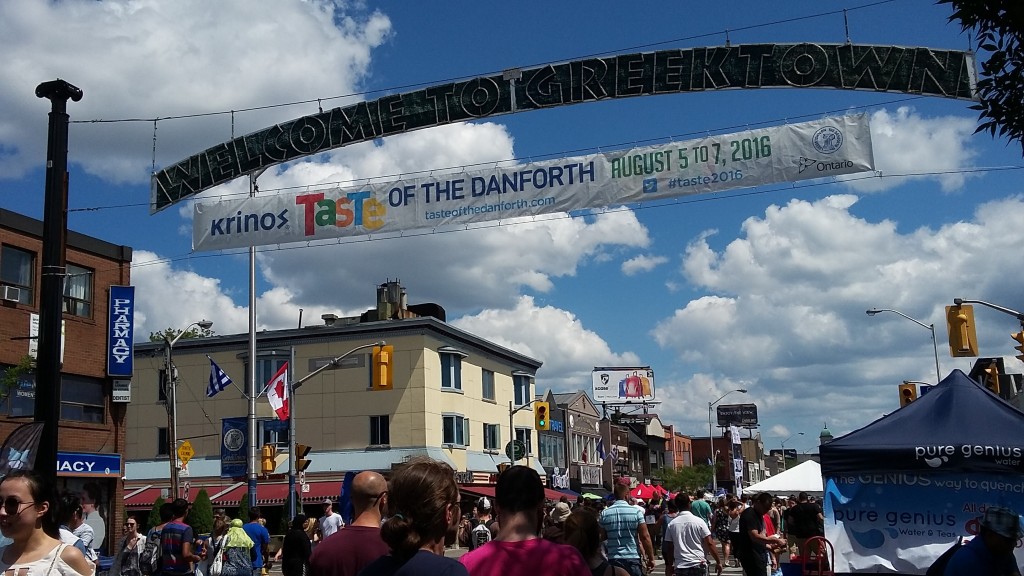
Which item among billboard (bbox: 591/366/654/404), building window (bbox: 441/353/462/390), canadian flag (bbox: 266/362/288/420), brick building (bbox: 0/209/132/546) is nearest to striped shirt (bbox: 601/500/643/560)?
brick building (bbox: 0/209/132/546)

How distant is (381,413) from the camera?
46812 mm

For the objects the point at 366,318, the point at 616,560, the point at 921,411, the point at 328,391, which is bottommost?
the point at 616,560

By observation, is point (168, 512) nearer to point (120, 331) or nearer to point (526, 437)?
point (120, 331)

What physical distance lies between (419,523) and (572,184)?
13676 mm

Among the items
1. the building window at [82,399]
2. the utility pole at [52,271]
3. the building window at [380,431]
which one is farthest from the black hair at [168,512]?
the building window at [380,431]

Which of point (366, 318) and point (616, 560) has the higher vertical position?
point (366, 318)

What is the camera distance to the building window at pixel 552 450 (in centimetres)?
6104

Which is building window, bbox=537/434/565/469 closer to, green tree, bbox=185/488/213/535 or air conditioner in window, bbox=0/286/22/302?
green tree, bbox=185/488/213/535

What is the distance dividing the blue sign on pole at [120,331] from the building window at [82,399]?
65 centimetres

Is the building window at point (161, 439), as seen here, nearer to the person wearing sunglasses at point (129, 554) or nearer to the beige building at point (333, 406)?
the beige building at point (333, 406)

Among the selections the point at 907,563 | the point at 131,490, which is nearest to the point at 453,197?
the point at 907,563

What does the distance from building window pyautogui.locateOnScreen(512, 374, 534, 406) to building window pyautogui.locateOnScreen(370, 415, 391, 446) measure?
1155cm

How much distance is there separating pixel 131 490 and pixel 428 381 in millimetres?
15227

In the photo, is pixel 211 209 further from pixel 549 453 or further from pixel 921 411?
pixel 549 453
